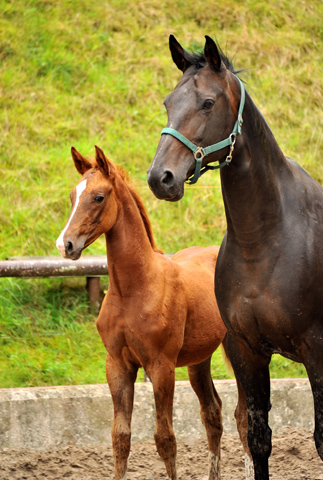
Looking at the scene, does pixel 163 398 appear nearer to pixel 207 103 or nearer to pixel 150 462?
pixel 150 462

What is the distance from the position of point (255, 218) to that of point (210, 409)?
2.07 meters

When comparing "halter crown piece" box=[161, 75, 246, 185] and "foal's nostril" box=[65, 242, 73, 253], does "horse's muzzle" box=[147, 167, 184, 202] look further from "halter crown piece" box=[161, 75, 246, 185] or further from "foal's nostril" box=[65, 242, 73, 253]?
"foal's nostril" box=[65, 242, 73, 253]

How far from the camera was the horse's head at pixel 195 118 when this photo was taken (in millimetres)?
2893

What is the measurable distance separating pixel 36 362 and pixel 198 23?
24.2 ft

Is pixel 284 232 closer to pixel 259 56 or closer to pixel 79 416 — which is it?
pixel 79 416

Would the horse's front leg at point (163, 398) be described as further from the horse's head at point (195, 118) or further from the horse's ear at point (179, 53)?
the horse's ear at point (179, 53)

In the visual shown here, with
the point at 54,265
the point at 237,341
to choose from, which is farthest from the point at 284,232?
the point at 54,265

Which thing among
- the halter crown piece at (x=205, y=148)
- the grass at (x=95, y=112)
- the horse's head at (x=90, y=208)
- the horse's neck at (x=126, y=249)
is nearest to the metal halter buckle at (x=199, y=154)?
the halter crown piece at (x=205, y=148)

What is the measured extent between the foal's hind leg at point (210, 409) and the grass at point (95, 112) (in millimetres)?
1450

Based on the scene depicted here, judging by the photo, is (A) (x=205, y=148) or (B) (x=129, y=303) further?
(B) (x=129, y=303)

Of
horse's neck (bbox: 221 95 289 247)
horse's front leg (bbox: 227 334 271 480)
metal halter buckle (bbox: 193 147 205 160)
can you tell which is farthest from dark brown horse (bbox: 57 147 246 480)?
metal halter buckle (bbox: 193 147 205 160)

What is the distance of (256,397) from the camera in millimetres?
3588

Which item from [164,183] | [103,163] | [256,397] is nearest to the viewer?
[164,183]

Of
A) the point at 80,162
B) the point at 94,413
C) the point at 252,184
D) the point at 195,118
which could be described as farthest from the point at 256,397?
the point at 94,413
